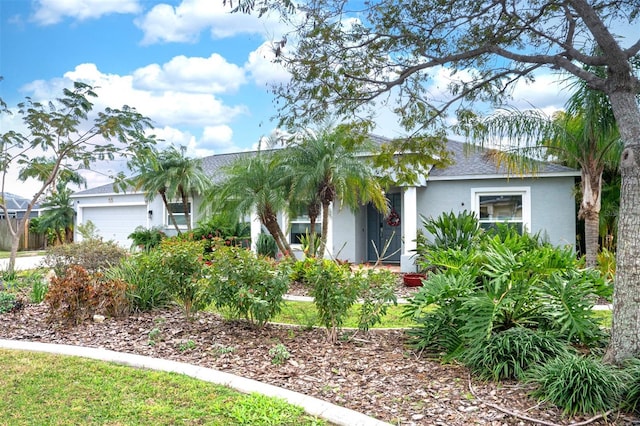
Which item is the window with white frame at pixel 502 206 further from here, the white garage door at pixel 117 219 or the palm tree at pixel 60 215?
the palm tree at pixel 60 215

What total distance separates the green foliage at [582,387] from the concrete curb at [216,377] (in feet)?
5.06

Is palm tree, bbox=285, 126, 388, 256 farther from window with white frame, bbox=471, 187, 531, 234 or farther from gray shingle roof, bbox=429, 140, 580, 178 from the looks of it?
window with white frame, bbox=471, 187, 531, 234

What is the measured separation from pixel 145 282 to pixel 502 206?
35.7 ft

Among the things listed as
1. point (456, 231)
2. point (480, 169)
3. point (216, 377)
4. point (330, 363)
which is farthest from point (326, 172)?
point (216, 377)

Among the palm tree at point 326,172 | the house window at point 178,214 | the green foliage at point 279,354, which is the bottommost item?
the green foliage at point 279,354

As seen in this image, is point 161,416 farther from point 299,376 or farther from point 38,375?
point 38,375

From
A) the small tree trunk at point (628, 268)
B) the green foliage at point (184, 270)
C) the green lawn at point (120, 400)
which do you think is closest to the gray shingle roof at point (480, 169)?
the green foliage at point (184, 270)

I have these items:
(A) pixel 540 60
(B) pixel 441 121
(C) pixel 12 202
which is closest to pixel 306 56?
(B) pixel 441 121

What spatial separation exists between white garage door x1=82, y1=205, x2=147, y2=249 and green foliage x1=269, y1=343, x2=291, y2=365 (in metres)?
17.6

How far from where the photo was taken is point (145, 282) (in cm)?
783

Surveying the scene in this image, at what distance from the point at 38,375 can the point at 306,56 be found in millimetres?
4902

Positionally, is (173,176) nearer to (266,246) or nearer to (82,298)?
(266,246)

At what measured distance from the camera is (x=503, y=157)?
1207cm

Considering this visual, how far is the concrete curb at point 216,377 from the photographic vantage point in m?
4.02
